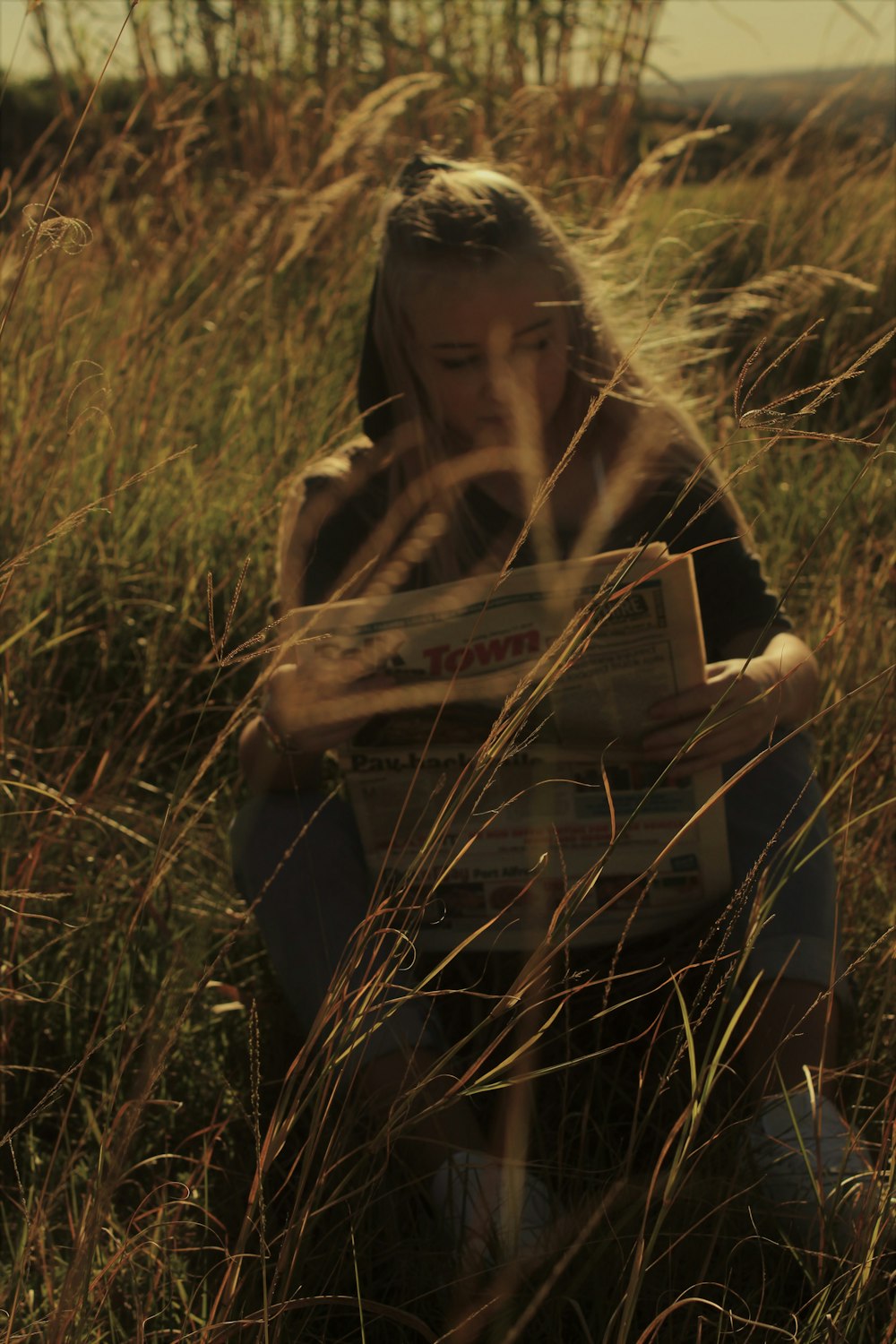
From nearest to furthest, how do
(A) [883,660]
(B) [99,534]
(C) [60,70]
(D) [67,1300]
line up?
1. (D) [67,1300]
2. (A) [883,660]
3. (B) [99,534]
4. (C) [60,70]

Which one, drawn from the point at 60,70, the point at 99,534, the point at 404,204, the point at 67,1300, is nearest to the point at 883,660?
the point at 404,204

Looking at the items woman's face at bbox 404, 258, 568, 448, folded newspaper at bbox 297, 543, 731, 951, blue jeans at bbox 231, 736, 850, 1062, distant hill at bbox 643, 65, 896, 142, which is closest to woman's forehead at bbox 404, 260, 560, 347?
woman's face at bbox 404, 258, 568, 448

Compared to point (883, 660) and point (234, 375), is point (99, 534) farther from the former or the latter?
point (883, 660)

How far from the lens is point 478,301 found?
1545mm

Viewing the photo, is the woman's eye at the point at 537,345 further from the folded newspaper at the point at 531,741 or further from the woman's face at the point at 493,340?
the folded newspaper at the point at 531,741

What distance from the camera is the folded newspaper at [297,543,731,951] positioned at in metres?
1.20

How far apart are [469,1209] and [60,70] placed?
2937mm

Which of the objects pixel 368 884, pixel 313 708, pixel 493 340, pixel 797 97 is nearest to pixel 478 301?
pixel 493 340

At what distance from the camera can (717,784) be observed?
4.43 feet

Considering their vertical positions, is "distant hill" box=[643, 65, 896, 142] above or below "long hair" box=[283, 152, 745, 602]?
above

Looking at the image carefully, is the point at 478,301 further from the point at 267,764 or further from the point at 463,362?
the point at 267,764

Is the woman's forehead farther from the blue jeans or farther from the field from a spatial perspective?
the blue jeans

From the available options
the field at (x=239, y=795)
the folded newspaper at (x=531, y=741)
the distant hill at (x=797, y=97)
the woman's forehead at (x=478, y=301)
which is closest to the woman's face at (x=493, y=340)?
the woman's forehead at (x=478, y=301)

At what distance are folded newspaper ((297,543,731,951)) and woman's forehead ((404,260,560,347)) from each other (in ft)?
1.48
